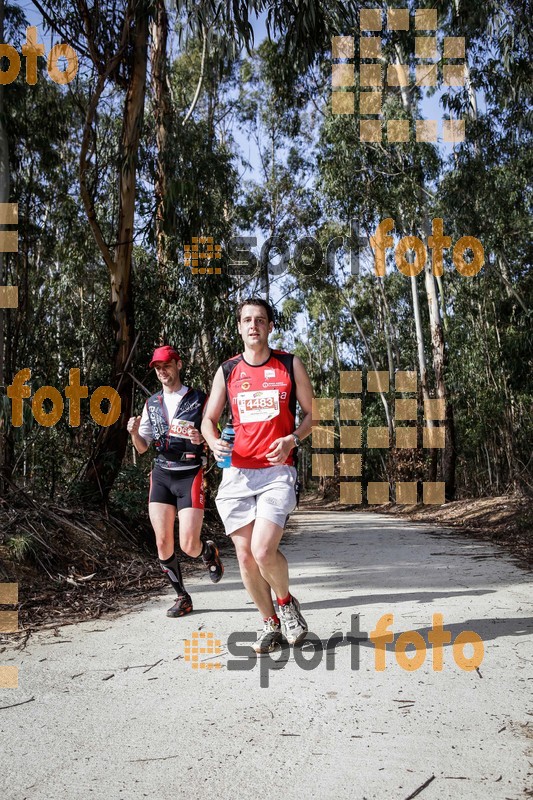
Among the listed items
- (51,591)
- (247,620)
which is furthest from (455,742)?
(51,591)

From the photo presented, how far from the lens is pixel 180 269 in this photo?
36.5ft

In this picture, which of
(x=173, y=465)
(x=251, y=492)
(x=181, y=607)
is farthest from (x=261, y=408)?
(x=181, y=607)

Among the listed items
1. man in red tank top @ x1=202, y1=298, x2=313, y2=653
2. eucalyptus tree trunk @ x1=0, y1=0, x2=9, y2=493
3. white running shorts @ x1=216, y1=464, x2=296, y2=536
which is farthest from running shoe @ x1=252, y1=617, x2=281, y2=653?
eucalyptus tree trunk @ x1=0, y1=0, x2=9, y2=493

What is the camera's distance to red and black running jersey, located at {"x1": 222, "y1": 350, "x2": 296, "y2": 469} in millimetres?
4129

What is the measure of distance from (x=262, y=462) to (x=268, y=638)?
3.11ft

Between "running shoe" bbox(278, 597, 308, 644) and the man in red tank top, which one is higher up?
the man in red tank top

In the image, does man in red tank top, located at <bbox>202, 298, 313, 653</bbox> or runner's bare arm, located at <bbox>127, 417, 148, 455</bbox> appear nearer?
man in red tank top, located at <bbox>202, 298, 313, 653</bbox>

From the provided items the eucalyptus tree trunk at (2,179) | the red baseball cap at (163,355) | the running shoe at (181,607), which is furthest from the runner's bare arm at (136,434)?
the eucalyptus tree trunk at (2,179)

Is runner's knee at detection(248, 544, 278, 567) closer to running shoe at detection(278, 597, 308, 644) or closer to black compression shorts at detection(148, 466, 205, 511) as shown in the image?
running shoe at detection(278, 597, 308, 644)

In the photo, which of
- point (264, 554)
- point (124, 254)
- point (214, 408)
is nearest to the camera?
point (264, 554)

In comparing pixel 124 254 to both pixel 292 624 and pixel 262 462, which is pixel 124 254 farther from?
pixel 292 624

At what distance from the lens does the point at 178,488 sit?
526cm

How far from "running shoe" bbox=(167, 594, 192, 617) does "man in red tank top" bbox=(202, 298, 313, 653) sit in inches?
42.7

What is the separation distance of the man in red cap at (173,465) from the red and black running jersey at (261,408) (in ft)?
3.45
